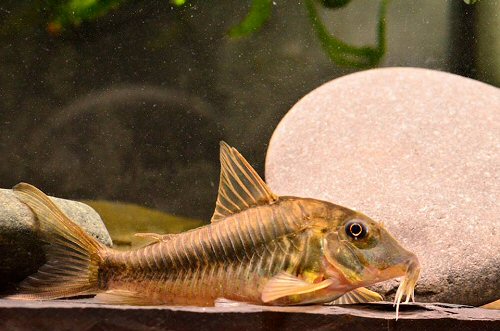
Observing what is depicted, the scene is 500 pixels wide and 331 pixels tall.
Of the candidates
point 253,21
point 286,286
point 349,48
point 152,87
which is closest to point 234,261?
point 286,286

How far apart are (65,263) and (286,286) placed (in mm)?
794

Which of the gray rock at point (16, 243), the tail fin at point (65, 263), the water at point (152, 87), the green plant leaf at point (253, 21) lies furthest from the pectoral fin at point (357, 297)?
the green plant leaf at point (253, 21)

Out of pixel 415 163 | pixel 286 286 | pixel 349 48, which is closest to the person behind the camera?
pixel 286 286

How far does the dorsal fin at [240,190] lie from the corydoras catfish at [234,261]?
0.08m

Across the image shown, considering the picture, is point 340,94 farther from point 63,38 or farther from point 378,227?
point 378,227

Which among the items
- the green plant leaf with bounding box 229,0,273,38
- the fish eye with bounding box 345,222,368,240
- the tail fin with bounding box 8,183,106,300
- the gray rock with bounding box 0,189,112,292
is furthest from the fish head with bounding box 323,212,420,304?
the green plant leaf with bounding box 229,0,273,38

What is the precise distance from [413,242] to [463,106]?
1.25 metres

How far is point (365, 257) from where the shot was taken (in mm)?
2289

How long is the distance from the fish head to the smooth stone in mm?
980

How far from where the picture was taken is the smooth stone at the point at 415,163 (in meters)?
3.36

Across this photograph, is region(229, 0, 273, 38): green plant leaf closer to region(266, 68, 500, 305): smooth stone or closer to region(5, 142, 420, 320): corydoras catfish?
region(266, 68, 500, 305): smooth stone

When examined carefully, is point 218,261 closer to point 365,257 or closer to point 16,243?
point 365,257

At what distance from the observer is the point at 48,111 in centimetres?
405

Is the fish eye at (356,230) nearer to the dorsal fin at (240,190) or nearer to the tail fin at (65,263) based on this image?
the dorsal fin at (240,190)
